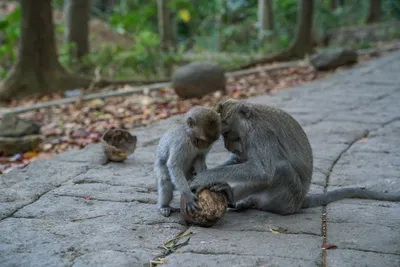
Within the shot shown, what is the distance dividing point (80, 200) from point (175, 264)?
1698 mm

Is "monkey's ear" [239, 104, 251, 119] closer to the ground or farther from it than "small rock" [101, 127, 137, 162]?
farther from it

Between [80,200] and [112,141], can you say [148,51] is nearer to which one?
[112,141]

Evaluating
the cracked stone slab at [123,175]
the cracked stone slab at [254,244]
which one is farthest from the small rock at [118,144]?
the cracked stone slab at [254,244]

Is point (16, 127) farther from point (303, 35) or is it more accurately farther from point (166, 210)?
point (303, 35)

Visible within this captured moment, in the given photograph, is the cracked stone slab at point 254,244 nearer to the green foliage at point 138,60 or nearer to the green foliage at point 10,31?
the green foliage at point 10,31

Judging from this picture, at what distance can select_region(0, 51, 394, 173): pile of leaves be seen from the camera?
763 cm

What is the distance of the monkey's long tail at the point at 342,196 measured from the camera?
4.60 m

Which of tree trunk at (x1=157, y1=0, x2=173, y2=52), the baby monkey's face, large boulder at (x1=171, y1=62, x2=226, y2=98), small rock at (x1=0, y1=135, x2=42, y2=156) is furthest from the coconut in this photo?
tree trunk at (x1=157, y1=0, x2=173, y2=52)

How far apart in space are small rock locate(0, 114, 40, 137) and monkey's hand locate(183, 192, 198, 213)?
375 cm

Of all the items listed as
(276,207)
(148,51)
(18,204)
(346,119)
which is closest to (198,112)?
(276,207)

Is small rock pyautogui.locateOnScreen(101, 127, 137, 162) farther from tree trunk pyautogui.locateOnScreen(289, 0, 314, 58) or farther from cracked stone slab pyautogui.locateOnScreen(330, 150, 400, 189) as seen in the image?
tree trunk pyautogui.locateOnScreen(289, 0, 314, 58)

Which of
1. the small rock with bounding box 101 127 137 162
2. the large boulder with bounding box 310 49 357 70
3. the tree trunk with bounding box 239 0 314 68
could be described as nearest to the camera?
the small rock with bounding box 101 127 137 162

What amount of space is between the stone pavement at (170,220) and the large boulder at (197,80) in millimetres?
3138

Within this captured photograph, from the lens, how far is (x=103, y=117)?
362 inches
